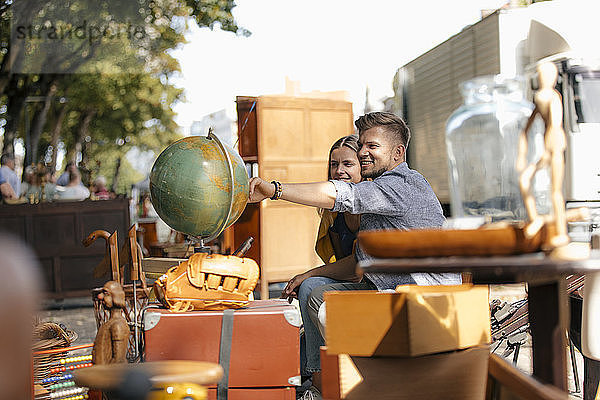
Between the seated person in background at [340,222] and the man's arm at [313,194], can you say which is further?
the seated person in background at [340,222]

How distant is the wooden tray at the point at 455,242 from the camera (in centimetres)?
160

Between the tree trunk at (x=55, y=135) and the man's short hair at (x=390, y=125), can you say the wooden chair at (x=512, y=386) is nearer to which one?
the man's short hair at (x=390, y=125)

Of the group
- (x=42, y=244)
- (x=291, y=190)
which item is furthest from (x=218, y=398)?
(x=42, y=244)

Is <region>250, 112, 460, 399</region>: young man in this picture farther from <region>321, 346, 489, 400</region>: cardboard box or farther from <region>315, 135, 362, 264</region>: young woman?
<region>321, 346, 489, 400</region>: cardboard box

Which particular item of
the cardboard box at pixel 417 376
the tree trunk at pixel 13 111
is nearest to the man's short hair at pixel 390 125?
the cardboard box at pixel 417 376

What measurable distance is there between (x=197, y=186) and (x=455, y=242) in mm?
1794

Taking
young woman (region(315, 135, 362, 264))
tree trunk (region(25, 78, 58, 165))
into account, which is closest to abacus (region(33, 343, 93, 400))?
young woman (region(315, 135, 362, 264))

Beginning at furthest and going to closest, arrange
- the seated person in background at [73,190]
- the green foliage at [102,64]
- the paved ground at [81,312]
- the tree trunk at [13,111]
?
1. the tree trunk at [13,111]
2. the green foliage at [102,64]
3. the seated person in background at [73,190]
4. the paved ground at [81,312]

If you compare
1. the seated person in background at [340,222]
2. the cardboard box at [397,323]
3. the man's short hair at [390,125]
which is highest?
the man's short hair at [390,125]

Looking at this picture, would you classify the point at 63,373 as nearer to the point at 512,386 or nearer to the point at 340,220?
the point at 340,220

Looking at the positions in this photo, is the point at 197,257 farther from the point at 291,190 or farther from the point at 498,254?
the point at 498,254

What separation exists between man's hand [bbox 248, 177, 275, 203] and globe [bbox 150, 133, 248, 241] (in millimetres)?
129

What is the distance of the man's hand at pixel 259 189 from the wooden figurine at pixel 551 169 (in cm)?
181

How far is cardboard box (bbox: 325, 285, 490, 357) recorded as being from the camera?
92.1 inches
